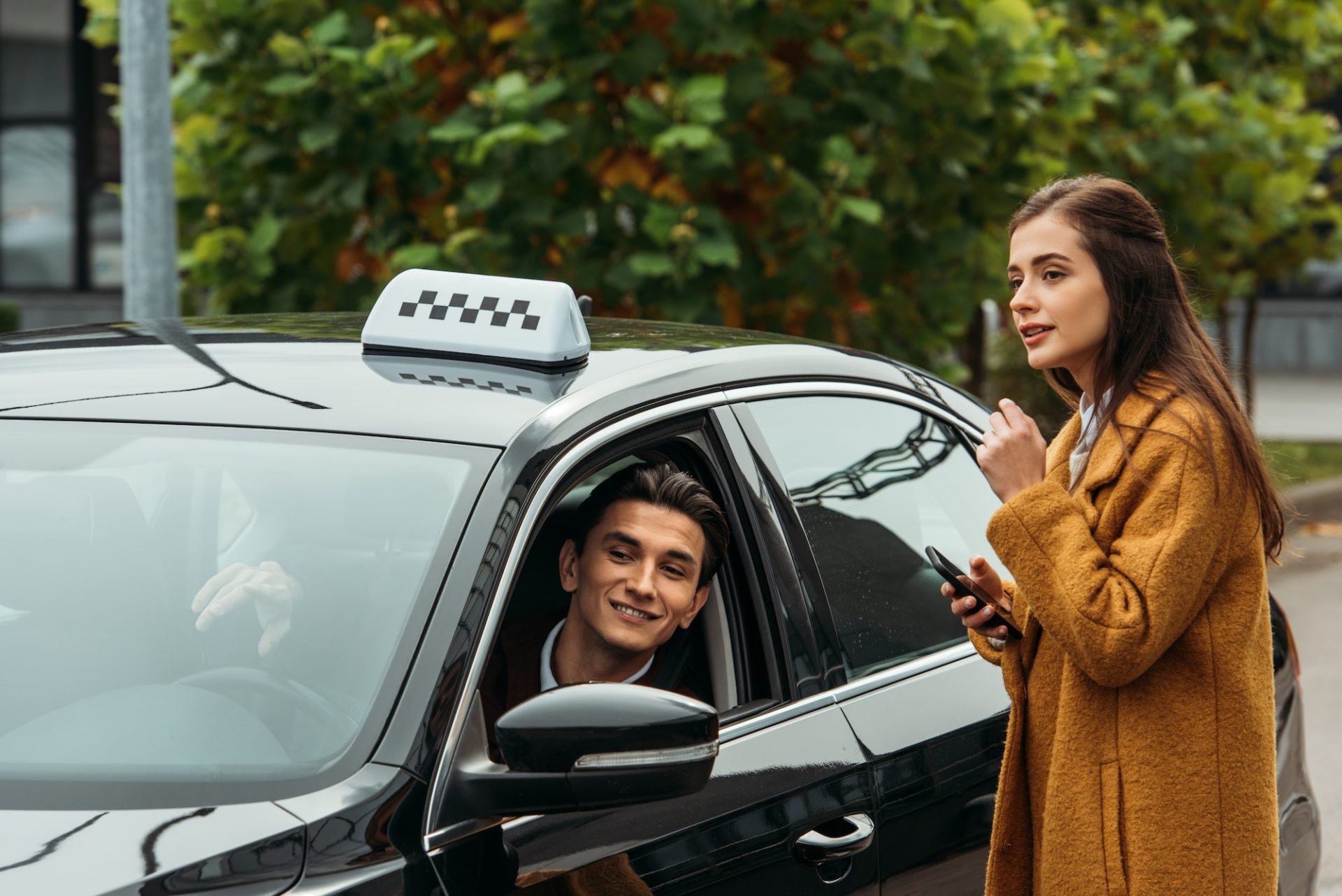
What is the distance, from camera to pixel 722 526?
8.76 feet

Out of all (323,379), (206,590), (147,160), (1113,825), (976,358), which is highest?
(147,160)

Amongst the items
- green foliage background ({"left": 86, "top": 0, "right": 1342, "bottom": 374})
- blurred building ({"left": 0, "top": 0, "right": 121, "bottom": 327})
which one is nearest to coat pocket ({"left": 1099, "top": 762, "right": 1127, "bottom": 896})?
green foliage background ({"left": 86, "top": 0, "right": 1342, "bottom": 374})

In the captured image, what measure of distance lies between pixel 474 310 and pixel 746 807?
81cm

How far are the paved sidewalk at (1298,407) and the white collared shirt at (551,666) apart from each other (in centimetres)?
1391

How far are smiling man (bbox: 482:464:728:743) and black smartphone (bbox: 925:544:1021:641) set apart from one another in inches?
17.2

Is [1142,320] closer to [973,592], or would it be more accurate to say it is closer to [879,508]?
[973,592]

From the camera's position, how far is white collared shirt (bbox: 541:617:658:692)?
267cm

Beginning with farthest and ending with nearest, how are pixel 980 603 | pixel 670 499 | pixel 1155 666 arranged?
pixel 670 499
pixel 980 603
pixel 1155 666

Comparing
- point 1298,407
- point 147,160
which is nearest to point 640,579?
point 147,160

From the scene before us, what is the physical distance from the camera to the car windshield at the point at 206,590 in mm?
2070

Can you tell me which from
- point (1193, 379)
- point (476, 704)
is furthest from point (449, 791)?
point (1193, 379)

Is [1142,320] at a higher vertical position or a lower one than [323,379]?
lower

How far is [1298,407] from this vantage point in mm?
20562

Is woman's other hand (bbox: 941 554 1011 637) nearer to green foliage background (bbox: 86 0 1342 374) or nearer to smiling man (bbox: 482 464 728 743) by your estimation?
smiling man (bbox: 482 464 728 743)
